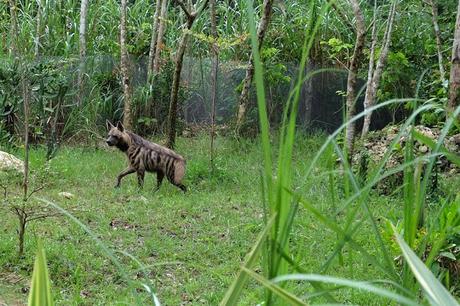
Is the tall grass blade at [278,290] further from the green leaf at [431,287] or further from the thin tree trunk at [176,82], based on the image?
the thin tree trunk at [176,82]

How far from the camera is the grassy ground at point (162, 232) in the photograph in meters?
5.97

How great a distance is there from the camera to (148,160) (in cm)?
1043

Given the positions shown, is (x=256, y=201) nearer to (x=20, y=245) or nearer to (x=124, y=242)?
(x=124, y=242)

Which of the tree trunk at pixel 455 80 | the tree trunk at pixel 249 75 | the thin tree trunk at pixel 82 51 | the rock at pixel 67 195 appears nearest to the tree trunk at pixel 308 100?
the tree trunk at pixel 249 75

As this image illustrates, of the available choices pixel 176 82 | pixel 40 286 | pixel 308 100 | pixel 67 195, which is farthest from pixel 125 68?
pixel 40 286

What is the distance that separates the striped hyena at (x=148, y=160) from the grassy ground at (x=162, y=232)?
0.64 ft

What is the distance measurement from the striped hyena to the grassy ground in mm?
195

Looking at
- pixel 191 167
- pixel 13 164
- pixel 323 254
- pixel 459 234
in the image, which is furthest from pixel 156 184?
pixel 459 234

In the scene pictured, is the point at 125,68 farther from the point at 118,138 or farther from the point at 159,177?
the point at 159,177

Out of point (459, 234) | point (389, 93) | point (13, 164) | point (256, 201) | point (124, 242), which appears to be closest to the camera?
point (459, 234)

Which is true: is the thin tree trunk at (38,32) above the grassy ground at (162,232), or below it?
above

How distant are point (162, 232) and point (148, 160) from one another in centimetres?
258

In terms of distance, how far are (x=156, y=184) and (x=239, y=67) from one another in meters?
4.00

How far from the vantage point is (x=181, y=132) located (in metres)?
14.8
